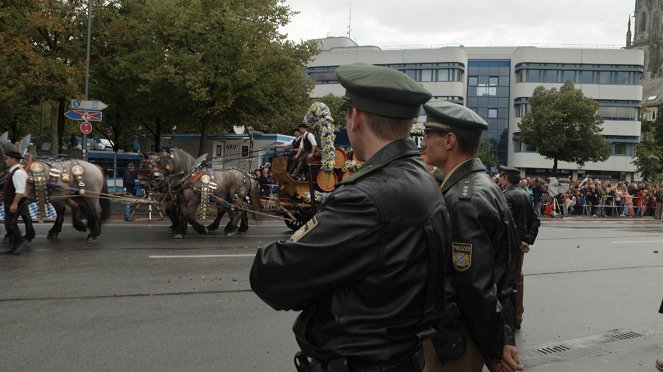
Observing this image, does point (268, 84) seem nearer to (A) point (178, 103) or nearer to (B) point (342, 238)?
(A) point (178, 103)

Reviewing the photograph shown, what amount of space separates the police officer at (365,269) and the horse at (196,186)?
11663mm

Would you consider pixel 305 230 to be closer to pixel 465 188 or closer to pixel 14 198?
pixel 465 188

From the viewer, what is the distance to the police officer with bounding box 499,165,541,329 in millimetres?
6641

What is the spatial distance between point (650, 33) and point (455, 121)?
402 feet

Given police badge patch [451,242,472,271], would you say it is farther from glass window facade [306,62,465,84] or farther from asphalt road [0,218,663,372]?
glass window facade [306,62,465,84]

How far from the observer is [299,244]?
1.91 m

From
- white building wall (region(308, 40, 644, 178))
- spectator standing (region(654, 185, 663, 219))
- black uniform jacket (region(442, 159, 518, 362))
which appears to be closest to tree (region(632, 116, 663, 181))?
white building wall (region(308, 40, 644, 178))

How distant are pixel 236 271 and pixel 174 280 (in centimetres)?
118

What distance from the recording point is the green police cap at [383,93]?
2.12 metres

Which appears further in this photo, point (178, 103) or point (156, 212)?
point (178, 103)

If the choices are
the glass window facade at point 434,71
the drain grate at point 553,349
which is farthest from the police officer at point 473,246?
the glass window facade at point 434,71

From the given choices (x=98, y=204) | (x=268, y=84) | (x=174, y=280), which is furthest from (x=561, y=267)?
(x=268, y=84)

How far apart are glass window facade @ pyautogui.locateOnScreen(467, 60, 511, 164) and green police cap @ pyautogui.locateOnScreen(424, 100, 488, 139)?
219 feet

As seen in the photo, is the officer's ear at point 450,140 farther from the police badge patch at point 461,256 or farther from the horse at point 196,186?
the horse at point 196,186
